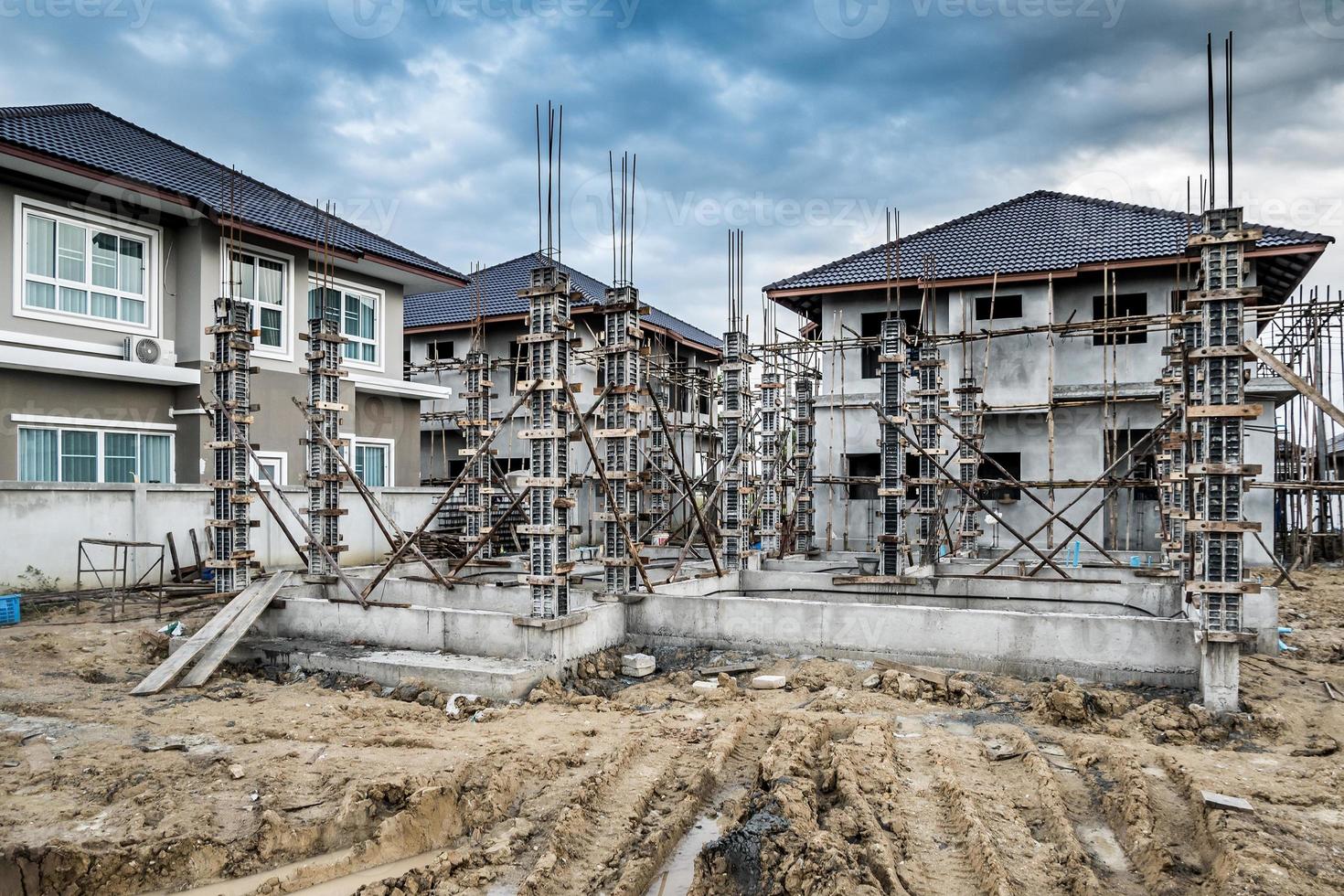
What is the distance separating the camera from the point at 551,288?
8.82 metres

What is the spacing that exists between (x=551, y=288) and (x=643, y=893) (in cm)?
602

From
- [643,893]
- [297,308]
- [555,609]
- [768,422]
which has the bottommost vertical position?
[643,893]

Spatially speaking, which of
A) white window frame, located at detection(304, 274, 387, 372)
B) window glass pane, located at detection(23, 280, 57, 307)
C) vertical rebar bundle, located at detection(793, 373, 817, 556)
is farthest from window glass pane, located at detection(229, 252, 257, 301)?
vertical rebar bundle, located at detection(793, 373, 817, 556)

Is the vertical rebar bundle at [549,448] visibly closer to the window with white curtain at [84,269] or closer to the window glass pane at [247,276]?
the window with white curtain at [84,269]

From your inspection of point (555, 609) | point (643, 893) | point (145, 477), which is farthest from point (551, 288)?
point (145, 477)

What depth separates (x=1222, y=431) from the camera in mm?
7156

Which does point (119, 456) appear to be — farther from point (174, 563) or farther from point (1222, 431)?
point (1222, 431)

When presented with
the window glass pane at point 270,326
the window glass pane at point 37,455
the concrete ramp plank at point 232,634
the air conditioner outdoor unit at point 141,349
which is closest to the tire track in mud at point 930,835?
the concrete ramp plank at point 232,634

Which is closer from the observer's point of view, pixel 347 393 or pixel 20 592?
pixel 20 592

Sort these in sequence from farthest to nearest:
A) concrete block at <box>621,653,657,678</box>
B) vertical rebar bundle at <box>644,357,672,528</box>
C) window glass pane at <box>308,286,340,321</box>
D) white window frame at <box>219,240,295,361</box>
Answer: vertical rebar bundle at <box>644,357,672,528</box>
window glass pane at <box>308,286,340,321</box>
white window frame at <box>219,240,295,361</box>
concrete block at <box>621,653,657,678</box>

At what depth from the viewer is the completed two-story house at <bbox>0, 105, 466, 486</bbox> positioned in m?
13.3

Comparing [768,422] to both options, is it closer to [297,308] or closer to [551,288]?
[551,288]

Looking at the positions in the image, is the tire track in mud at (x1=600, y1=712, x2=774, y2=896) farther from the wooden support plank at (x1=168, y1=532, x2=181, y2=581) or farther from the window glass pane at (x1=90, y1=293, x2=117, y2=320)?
the window glass pane at (x1=90, y1=293, x2=117, y2=320)

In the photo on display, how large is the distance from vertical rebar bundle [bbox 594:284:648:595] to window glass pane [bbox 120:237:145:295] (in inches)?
389
